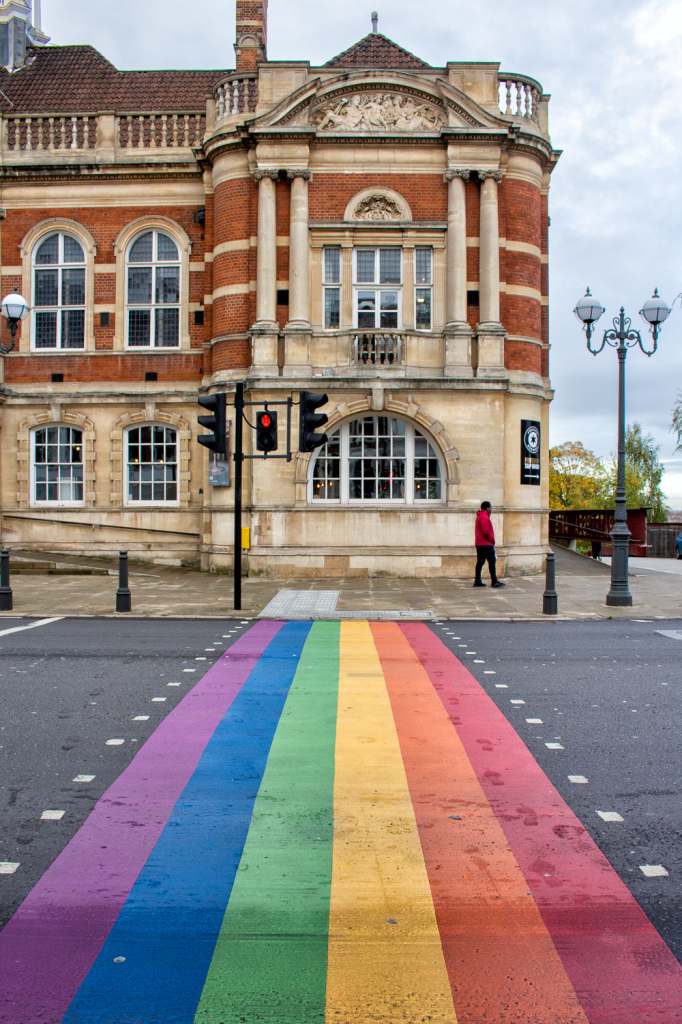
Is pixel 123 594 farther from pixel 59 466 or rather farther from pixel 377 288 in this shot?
pixel 377 288

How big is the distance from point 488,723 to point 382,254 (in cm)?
1601

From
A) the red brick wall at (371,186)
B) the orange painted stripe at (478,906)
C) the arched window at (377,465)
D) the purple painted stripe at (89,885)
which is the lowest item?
the orange painted stripe at (478,906)

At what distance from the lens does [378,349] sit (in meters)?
19.4

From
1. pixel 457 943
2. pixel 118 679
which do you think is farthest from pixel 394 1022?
pixel 118 679

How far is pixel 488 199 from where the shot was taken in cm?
1959

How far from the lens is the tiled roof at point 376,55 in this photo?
71.2ft

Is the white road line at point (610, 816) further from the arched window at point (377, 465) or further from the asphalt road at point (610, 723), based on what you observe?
the arched window at point (377, 465)

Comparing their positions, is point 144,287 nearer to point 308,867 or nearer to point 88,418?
point 88,418

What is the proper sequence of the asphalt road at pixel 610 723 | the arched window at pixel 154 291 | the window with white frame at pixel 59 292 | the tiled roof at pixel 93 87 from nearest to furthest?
1. the asphalt road at pixel 610 723
2. the arched window at pixel 154 291
3. the window with white frame at pixel 59 292
4. the tiled roof at pixel 93 87

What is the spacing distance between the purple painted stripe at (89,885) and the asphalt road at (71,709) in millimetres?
105

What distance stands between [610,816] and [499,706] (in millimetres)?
2515

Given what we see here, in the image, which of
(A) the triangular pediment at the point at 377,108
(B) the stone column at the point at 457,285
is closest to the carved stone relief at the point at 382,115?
(A) the triangular pediment at the point at 377,108

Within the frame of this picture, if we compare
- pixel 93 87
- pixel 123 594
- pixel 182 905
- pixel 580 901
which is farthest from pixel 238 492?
pixel 93 87

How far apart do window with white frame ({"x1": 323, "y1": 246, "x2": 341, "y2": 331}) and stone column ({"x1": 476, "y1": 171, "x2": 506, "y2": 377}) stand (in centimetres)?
360
